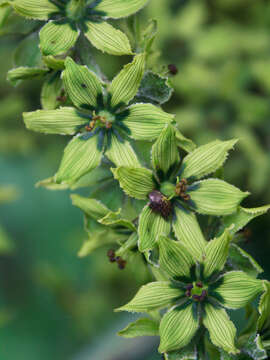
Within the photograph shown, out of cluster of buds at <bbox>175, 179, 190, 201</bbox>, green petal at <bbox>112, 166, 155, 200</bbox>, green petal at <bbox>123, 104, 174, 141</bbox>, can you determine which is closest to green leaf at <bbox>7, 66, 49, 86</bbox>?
green petal at <bbox>123, 104, 174, 141</bbox>

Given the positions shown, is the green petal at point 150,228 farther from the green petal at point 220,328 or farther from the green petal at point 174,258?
the green petal at point 220,328

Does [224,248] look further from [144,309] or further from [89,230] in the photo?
[89,230]

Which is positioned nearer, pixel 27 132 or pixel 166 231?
pixel 166 231

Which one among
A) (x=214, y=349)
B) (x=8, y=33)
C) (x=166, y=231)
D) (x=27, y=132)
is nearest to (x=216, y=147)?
(x=166, y=231)

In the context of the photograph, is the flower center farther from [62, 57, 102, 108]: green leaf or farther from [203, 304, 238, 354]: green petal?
[62, 57, 102, 108]: green leaf

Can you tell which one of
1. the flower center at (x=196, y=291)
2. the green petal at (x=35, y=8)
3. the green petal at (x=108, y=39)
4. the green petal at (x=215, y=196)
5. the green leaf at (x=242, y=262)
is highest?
the green petal at (x=35, y=8)

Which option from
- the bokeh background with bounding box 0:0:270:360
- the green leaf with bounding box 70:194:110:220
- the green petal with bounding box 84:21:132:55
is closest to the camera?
the green petal with bounding box 84:21:132:55

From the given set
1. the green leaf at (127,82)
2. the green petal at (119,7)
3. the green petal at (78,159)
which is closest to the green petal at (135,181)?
the green petal at (78,159)

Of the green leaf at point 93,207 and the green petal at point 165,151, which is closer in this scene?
the green petal at point 165,151
